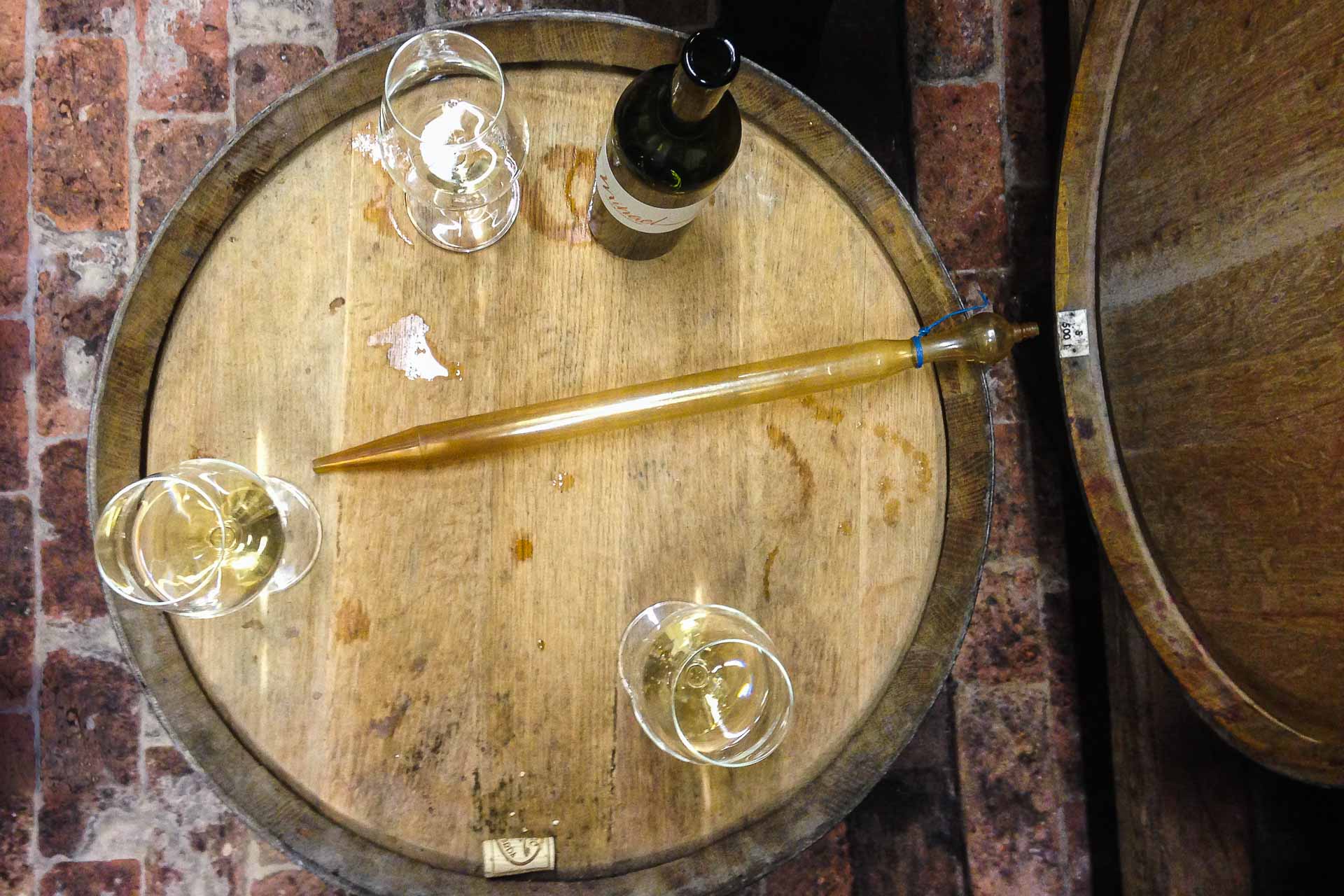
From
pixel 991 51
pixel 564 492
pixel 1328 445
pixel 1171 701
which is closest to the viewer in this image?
pixel 1328 445

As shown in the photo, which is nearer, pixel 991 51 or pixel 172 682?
pixel 172 682

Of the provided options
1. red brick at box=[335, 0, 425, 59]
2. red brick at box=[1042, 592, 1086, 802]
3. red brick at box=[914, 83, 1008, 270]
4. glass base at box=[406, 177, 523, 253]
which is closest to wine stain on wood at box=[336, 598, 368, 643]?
glass base at box=[406, 177, 523, 253]

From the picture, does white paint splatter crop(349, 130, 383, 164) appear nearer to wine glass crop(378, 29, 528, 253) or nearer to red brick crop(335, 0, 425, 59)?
wine glass crop(378, 29, 528, 253)

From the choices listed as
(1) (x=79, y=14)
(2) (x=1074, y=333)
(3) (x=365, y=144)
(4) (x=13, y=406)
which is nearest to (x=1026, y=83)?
(2) (x=1074, y=333)

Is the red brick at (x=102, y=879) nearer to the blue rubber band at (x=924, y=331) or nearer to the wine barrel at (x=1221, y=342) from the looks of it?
the blue rubber band at (x=924, y=331)

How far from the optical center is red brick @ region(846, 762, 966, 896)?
2.06 metres

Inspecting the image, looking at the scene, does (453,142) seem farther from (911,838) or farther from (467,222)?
(911,838)

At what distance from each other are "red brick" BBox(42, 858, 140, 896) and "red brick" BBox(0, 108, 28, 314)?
1.31 m

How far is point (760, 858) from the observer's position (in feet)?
4.01

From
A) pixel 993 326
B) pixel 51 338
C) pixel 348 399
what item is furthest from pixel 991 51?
pixel 51 338

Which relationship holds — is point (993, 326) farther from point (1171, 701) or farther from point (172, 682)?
point (172, 682)

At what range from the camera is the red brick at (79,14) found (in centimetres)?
191

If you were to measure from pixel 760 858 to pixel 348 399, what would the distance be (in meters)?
0.91

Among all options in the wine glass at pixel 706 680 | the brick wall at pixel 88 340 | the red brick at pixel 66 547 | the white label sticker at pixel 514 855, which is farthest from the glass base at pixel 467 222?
the red brick at pixel 66 547
